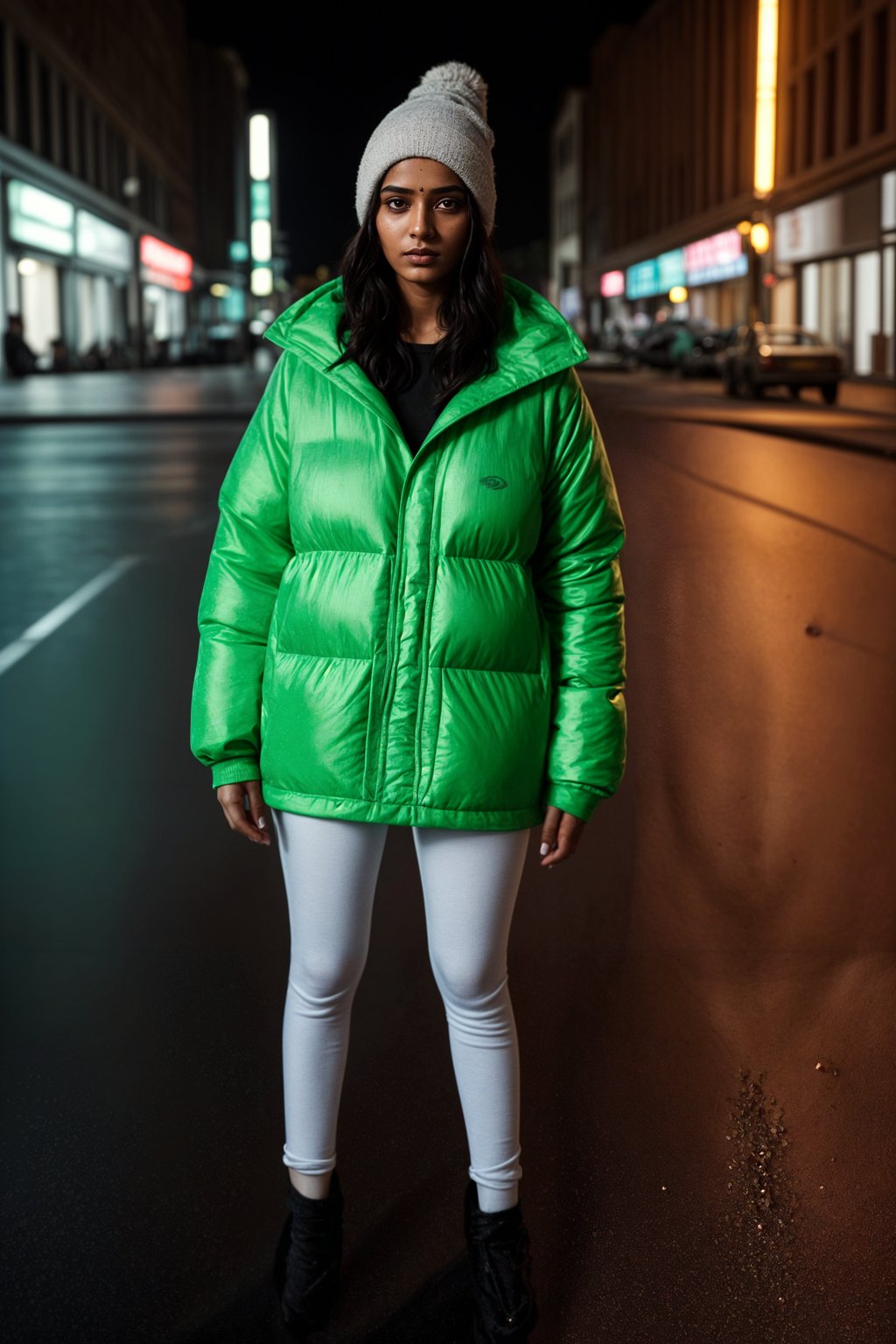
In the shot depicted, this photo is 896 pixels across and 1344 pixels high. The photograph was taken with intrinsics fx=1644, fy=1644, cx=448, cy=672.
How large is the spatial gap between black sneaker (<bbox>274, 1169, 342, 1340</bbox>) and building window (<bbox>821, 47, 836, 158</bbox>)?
50.5m

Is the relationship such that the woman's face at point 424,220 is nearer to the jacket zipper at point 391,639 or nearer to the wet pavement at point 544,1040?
the jacket zipper at point 391,639

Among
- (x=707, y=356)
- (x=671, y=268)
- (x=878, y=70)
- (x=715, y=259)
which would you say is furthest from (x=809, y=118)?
(x=671, y=268)

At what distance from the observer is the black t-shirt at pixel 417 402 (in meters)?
2.69

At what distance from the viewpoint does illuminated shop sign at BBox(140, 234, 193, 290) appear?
282 ft

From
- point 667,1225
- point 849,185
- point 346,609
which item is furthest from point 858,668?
point 849,185

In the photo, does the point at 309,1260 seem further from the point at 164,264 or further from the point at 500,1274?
the point at 164,264

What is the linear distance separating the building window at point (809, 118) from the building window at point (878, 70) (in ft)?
20.8

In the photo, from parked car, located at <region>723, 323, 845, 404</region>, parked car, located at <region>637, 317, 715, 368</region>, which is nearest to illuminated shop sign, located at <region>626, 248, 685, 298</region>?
parked car, located at <region>637, 317, 715, 368</region>

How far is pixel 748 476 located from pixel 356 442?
13.5 m

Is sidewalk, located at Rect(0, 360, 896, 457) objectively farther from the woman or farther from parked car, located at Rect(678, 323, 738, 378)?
the woman

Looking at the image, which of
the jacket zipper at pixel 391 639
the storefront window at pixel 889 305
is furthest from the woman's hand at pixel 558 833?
the storefront window at pixel 889 305

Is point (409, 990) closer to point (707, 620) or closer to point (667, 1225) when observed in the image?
point (667, 1225)

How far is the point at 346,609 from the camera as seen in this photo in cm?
266

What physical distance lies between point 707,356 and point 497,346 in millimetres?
43439
